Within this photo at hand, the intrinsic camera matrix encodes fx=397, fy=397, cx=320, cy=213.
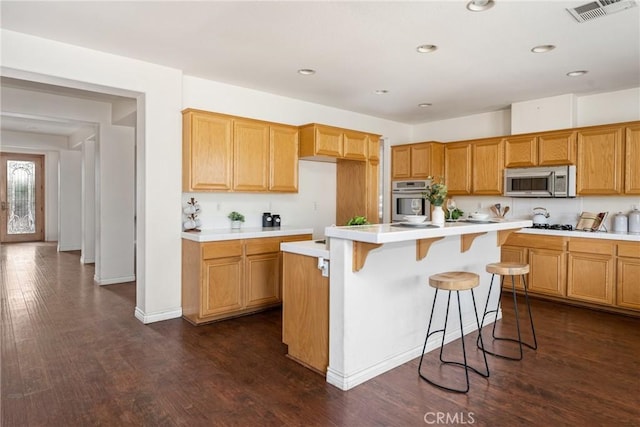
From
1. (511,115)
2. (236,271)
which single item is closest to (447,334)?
(236,271)

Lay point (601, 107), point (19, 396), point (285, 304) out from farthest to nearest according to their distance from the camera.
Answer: point (601, 107), point (285, 304), point (19, 396)

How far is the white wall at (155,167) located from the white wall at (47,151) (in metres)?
6.32

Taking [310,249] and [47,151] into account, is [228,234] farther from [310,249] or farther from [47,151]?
[47,151]

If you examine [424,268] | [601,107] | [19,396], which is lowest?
[19,396]

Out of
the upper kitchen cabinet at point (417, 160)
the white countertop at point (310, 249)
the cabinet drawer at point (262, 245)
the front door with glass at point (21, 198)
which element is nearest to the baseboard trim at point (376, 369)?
the white countertop at point (310, 249)

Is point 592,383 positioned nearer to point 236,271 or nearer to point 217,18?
point 236,271

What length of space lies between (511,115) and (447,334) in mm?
3583

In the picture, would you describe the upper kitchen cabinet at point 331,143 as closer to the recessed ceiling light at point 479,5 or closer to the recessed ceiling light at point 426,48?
the recessed ceiling light at point 426,48

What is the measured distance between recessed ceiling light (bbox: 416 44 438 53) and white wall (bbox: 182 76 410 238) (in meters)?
2.22

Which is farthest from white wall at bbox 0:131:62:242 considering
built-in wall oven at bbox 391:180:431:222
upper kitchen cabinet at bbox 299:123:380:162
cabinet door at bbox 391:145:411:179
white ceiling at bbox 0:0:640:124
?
built-in wall oven at bbox 391:180:431:222

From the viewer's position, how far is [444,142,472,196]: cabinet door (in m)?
5.95

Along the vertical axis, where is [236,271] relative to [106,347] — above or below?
above

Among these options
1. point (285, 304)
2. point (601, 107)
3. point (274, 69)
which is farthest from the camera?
point (601, 107)

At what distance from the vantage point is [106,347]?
3.40 m
